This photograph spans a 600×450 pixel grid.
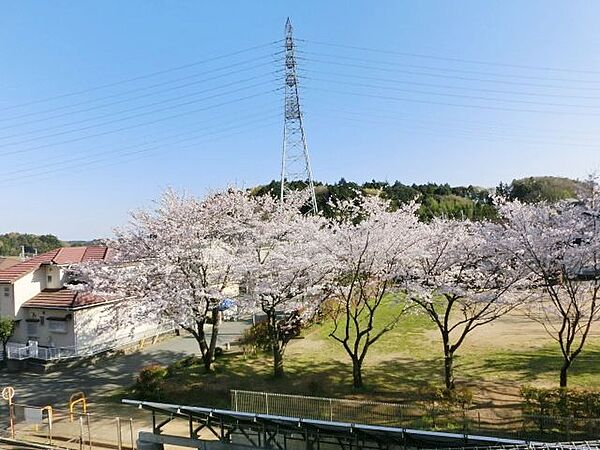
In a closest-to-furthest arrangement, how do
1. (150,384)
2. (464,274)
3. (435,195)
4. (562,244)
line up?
(562,244)
(464,274)
(150,384)
(435,195)

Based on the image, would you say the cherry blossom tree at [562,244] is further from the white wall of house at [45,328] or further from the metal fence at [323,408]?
the white wall of house at [45,328]

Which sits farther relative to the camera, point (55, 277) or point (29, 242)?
point (29, 242)

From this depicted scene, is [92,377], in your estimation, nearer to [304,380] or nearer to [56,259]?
[56,259]

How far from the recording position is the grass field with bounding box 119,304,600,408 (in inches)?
582

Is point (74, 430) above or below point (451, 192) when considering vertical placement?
below

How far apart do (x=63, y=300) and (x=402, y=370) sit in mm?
15232

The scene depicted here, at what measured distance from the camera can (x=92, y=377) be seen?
18891mm

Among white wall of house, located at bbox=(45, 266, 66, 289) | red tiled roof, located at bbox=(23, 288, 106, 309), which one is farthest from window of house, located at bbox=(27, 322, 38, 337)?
white wall of house, located at bbox=(45, 266, 66, 289)

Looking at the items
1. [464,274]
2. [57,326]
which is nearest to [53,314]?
[57,326]

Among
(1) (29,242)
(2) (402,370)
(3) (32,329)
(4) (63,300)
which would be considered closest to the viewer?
(2) (402,370)

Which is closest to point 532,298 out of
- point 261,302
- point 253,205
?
point 261,302

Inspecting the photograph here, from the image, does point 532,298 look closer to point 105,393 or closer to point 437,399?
point 437,399

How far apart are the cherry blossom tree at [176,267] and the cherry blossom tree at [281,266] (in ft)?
2.83

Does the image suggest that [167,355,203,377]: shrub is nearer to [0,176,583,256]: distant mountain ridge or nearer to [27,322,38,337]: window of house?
[27,322,38,337]: window of house
